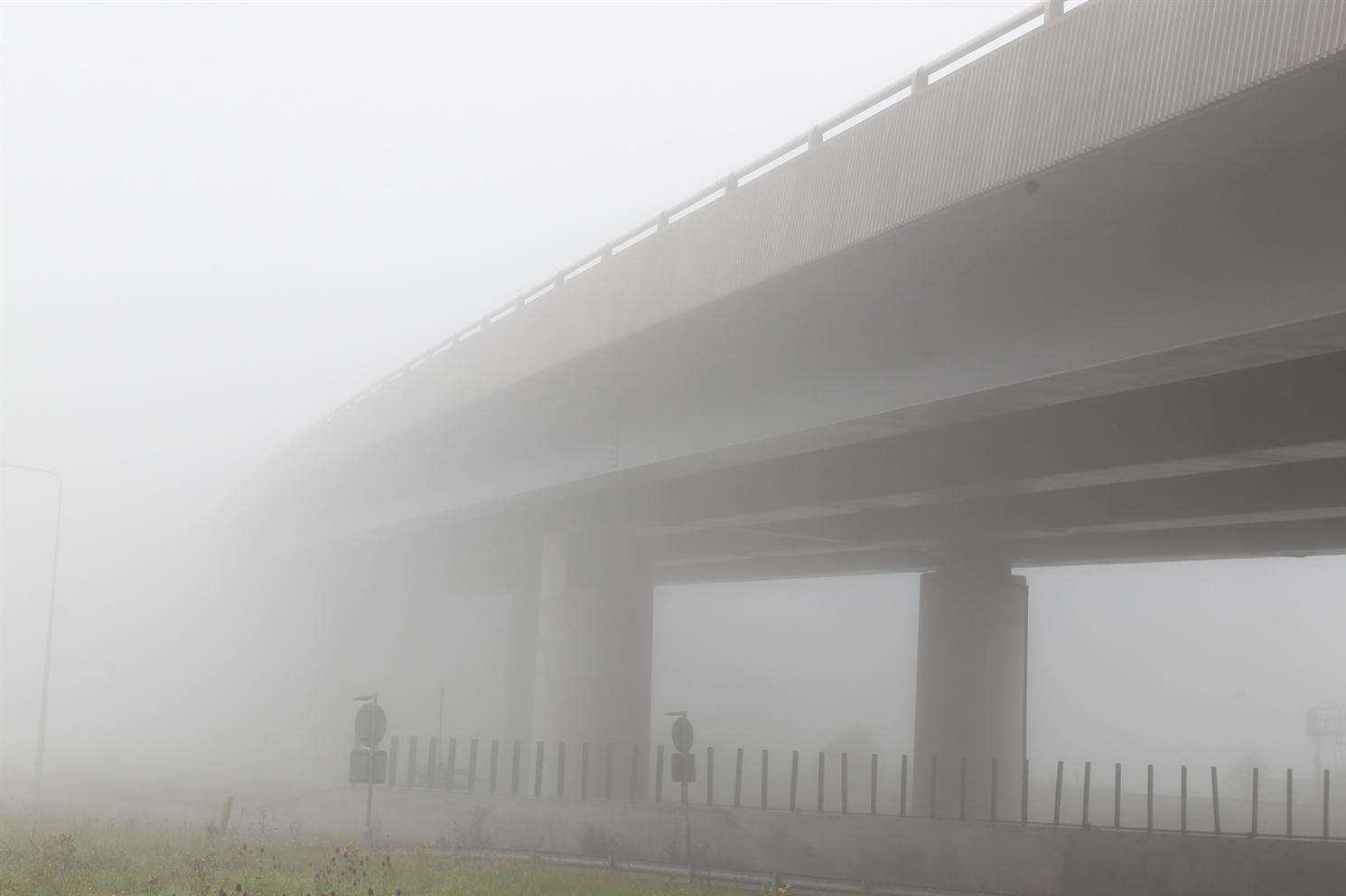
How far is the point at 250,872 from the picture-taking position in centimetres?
1944

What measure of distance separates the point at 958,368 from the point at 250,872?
11088 millimetres

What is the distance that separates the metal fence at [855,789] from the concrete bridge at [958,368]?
64cm

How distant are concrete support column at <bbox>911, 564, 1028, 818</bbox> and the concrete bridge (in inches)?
3.0

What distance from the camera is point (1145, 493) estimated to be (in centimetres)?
2864

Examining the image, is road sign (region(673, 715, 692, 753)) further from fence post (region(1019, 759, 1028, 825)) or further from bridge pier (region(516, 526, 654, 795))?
fence post (region(1019, 759, 1028, 825))

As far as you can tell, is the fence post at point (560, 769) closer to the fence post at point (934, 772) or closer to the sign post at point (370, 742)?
the sign post at point (370, 742)

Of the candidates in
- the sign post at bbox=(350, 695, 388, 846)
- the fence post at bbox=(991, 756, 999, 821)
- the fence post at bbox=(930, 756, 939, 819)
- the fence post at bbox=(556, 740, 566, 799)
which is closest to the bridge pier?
the fence post at bbox=(556, 740, 566, 799)

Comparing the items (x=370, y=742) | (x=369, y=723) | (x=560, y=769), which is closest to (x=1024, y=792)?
(x=560, y=769)

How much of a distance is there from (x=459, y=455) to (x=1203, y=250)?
24254mm

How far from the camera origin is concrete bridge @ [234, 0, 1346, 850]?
14.8 m

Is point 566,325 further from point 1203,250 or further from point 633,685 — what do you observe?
point 1203,250

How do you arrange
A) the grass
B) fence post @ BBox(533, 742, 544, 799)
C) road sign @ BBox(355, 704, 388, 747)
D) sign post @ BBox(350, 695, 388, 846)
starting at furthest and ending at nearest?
fence post @ BBox(533, 742, 544, 799), road sign @ BBox(355, 704, 388, 747), sign post @ BBox(350, 695, 388, 846), the grass

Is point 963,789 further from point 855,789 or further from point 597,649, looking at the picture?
point 855,789

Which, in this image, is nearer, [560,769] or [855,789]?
[560,769]
